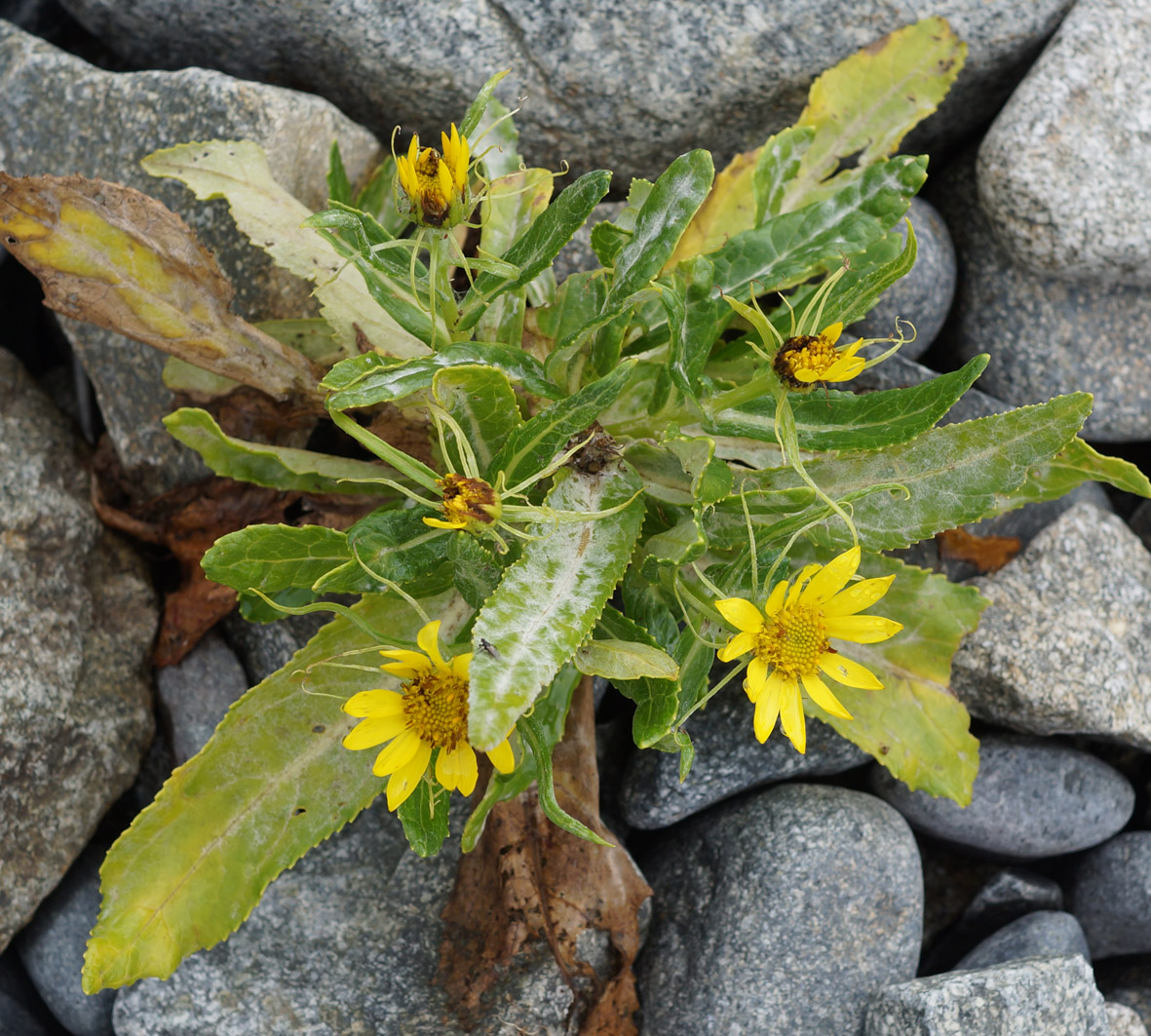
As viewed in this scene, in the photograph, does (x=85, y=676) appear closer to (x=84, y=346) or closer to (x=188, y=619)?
(x=188, y=619)

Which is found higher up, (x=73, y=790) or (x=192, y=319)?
(x=192, y=319)

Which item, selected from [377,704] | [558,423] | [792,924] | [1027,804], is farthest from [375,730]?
[1027,804]

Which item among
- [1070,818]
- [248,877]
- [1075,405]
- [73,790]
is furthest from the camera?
[1070,818]

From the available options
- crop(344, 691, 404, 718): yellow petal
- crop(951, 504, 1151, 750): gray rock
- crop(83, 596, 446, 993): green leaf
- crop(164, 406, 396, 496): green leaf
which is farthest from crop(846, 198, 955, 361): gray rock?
crop(344, 691, 404, 718): yellow petal

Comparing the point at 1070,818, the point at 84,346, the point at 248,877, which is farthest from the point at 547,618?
the point at 1070,818

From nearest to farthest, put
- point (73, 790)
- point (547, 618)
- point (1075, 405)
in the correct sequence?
point (547, 618) < point (1075, 405) < point (73, 790)

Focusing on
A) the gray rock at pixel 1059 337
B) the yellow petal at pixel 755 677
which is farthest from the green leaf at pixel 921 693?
the gray rock at pixel 1059 337
